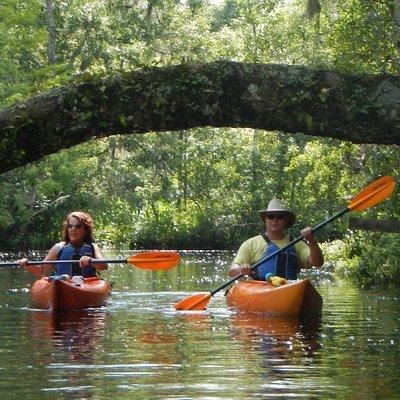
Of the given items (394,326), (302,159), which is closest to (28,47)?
(302,159)

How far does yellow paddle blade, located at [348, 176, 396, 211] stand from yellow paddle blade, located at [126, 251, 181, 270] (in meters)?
2.97

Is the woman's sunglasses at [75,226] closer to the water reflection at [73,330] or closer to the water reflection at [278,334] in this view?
the water reflection at [73,330]

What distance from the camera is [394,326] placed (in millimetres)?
11914

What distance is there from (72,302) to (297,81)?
6932 mm

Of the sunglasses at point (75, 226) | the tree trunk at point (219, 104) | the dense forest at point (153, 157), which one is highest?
the dense forest at point (153, 157)

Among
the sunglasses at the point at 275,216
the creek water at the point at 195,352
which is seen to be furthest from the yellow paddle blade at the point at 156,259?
the sunglasses at the point at 275,216

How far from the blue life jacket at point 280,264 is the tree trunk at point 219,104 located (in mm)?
5286

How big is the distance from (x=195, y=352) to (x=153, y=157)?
33.3 metres

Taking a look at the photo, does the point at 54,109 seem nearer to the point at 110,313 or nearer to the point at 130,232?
the point at 110,313

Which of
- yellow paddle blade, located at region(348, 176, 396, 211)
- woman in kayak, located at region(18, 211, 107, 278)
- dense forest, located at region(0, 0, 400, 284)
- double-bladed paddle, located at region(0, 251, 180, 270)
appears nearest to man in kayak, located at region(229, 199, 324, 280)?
double-bladed paddle, located at region(0, 251, 180, 270)

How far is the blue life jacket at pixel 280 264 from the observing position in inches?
488

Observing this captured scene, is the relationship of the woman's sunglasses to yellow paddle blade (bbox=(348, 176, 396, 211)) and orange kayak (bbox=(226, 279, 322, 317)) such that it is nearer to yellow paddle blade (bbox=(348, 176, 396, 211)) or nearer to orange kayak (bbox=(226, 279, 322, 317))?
orange kayak (bbox=(226, 279, 322, 317))

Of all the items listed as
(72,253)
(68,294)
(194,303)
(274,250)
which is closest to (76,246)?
(72,253)

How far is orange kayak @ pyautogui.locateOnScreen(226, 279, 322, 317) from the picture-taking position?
1203 centimetres
